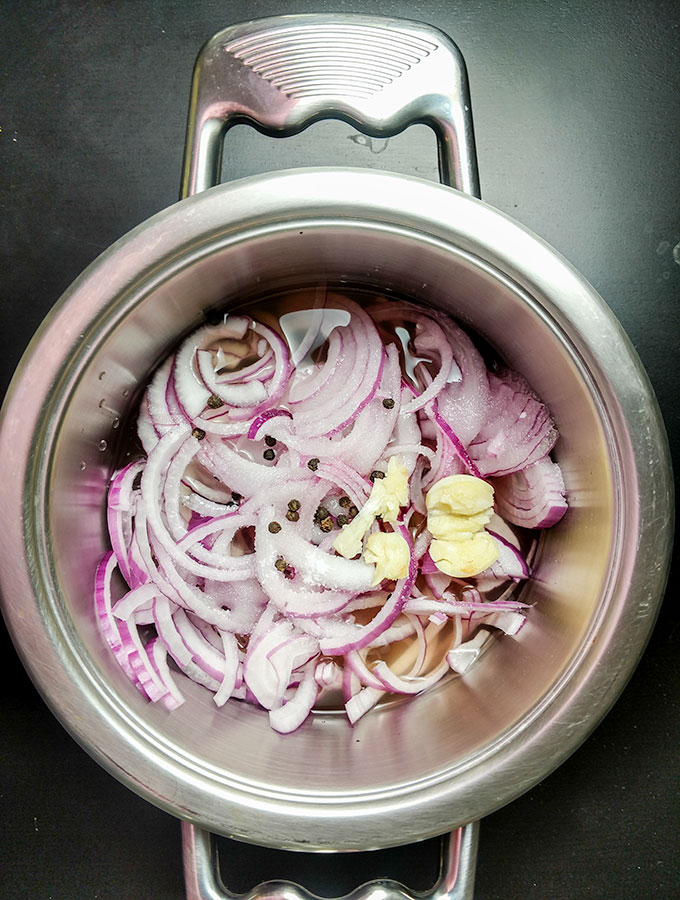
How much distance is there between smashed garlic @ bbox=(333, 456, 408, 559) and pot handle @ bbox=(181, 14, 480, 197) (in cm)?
36

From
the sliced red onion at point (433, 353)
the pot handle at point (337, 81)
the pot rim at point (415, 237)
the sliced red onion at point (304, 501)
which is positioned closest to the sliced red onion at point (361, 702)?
the sliced red onion at point (304, 501)

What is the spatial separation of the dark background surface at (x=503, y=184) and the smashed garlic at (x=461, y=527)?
37 centimetres

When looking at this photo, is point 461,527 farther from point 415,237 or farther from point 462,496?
point 415,237

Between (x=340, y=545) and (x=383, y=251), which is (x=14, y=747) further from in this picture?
(x=383, y=251)

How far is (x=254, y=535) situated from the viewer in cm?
91

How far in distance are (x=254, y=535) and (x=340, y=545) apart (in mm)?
131

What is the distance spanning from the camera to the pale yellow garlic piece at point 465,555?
843 millimetres

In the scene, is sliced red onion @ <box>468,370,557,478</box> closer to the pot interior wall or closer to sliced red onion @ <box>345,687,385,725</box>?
the pot interior wall

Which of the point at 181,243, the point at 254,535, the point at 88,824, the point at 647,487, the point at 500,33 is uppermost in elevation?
the point at 500,33

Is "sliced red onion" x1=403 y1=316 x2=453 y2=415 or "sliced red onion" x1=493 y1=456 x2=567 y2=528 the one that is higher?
"sliced red onion" x1=403 y1=316 x2=453 y2=415

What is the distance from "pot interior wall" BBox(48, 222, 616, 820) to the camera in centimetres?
73

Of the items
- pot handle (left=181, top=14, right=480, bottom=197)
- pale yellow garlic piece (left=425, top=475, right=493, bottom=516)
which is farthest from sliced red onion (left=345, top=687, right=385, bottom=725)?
pot handle (left=181, top=14, right=480, bottom=197)

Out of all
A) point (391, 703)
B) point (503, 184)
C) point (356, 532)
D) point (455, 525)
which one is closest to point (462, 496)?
point (455, 525)

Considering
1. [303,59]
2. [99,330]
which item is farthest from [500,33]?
[99,330]
